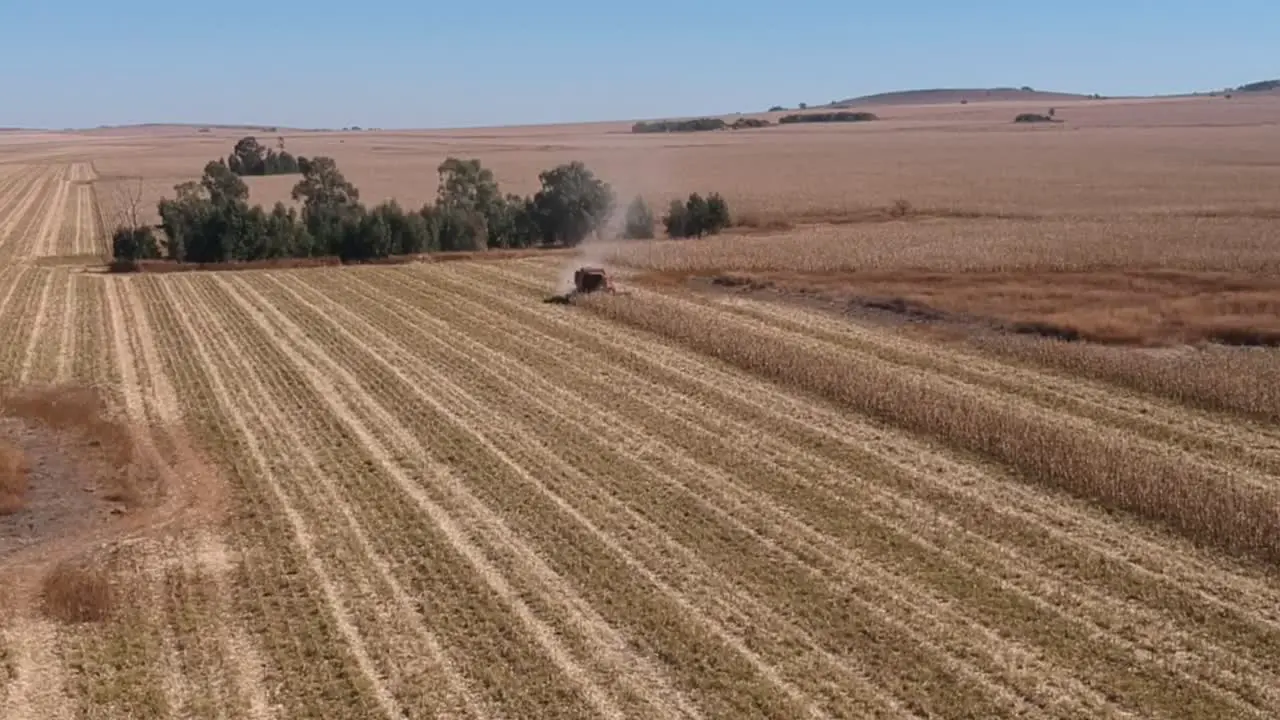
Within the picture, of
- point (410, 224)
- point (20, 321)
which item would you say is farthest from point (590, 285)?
point (410, 224)

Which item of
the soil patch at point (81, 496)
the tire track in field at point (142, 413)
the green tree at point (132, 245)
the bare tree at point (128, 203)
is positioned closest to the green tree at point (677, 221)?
the green tree at point (132, 245)

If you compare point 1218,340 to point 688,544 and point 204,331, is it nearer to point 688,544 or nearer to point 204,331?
point 688,544

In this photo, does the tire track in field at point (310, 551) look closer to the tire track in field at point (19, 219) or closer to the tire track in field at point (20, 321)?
the tire track in field at point (20, 321)

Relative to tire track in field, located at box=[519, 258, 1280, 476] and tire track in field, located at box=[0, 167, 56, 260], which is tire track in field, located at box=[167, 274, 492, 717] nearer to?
tire track in field, located at box=[519, 258, 1280, 476]

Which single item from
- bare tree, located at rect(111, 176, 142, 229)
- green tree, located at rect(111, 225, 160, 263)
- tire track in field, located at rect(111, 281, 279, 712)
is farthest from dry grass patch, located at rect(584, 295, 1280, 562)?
bare tree, located at rect(111, 176, 142, 229)

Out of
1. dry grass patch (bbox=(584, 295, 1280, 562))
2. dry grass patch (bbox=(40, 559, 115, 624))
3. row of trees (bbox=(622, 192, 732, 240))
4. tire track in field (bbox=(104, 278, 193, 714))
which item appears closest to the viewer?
tire track in field (bbox=(104, 278, 193, 714))

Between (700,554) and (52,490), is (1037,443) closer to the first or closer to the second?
Answer: (700,554)

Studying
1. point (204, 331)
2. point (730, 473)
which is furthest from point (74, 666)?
point (204, 331)
